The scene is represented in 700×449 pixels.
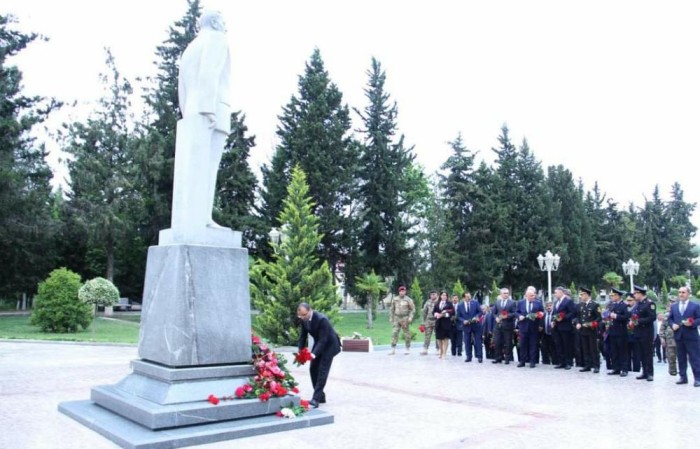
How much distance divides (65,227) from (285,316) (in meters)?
25.1

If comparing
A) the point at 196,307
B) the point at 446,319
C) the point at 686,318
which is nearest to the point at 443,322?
the point at 446,319

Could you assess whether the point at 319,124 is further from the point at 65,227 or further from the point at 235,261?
the point at 235,261

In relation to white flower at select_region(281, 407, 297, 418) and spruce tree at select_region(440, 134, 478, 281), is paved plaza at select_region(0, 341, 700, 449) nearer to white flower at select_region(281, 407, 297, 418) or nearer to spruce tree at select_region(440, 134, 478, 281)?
white flower at select_region(281, 407, 297, 418)

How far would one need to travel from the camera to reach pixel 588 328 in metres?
12.5

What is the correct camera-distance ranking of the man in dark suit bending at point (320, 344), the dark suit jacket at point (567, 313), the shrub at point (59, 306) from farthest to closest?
1. the shrub at point (59, 306)
2. the dark suit jacket at point (567, 313)
3. the man in dark suit bending at point (320, 344)

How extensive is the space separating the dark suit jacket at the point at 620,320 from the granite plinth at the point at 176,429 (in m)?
7.54

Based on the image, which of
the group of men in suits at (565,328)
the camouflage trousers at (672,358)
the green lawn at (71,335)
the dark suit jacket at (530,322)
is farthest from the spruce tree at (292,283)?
the camouflage trousers at (672,358)

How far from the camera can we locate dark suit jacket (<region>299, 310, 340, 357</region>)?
7816mm

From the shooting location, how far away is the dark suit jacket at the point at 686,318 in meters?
10.4

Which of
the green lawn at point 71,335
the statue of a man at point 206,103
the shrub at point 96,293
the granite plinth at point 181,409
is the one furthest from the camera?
the shrub at point 96,293

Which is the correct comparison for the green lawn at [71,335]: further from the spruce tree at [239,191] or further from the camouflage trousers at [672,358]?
the camouflage trousers at [672,358]

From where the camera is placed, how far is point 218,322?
6.96 m

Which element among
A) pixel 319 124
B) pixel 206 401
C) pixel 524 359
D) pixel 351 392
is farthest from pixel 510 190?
pixel 206 401

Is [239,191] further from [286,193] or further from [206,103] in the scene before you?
[206,103]
